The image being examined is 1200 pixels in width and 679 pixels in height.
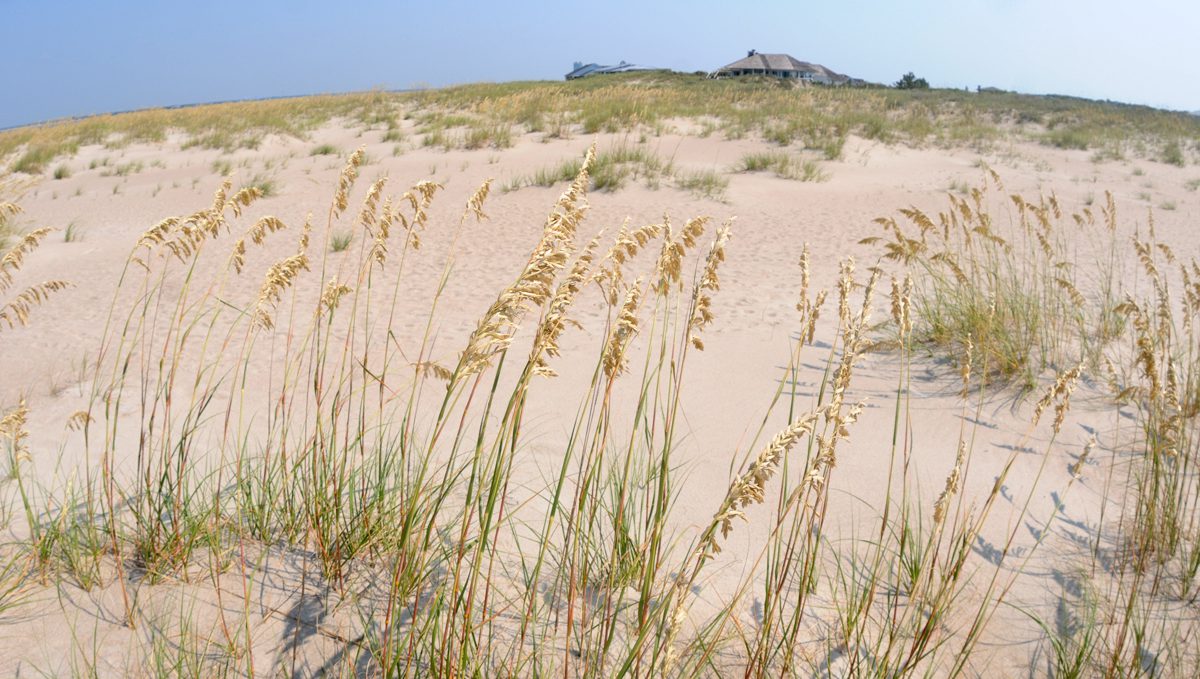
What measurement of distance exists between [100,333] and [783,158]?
32.4 ft

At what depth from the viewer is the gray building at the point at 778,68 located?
51.1 m

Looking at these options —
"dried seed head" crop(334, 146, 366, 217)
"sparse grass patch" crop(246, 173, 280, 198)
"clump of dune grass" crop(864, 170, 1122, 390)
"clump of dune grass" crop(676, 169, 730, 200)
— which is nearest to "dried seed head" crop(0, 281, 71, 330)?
"dried seed head" crop(334, 146, 366, 217)

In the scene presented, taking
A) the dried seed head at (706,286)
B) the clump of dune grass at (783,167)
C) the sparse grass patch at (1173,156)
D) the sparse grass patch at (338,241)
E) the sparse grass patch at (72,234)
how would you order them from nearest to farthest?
the dried seed head at (706,286) < the sparse grass patch at (338,241) < the sparse grass patch at (72,234) < the clump of dune grass at (783,167) < the sparse grass patch at (1173,156)

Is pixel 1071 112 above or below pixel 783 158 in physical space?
above

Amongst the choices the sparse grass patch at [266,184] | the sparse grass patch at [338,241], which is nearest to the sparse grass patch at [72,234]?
the sparse grass patch at [266,184]

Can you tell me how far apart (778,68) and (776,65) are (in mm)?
1448

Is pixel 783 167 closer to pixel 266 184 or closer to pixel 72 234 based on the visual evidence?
pixel 266 184

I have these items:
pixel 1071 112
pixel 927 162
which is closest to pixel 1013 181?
pixel 927 162

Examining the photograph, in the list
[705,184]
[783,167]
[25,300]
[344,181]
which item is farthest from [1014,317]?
[783,167]

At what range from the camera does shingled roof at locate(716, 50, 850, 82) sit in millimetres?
51406

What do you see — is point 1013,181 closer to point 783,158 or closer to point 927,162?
point 927,162

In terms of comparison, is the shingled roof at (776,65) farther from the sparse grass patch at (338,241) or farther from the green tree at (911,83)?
the sparse grass patch at (338,241)

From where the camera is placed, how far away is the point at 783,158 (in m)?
12.3

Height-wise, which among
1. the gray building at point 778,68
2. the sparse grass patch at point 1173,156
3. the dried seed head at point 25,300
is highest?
the gray building at point 778,68
